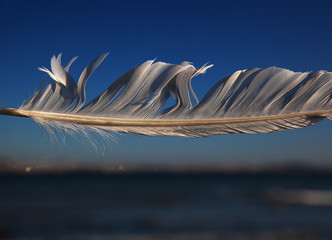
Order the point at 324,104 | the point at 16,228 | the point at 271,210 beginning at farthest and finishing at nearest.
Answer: the point at 271,210
the point at 16,228
the point at 324,104

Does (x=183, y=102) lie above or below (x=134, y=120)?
above

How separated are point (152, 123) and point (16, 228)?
3135 mm

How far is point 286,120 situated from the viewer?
4.62 ft

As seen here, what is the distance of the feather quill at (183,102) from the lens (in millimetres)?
1401

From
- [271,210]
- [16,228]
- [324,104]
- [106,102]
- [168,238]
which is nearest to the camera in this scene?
[324,104]

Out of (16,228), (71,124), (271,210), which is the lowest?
(16,228)

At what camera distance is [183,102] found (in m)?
1.48

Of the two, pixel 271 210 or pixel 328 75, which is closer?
pixel 328 75

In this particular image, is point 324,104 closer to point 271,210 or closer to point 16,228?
point 271,210

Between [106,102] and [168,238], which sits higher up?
[106,102]

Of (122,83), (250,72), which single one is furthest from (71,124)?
(250,72)

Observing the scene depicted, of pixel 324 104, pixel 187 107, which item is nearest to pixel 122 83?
pixel 187 107

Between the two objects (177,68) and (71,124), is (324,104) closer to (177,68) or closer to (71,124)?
(177,68)

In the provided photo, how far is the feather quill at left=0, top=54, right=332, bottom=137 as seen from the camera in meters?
1.40
